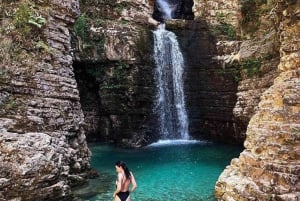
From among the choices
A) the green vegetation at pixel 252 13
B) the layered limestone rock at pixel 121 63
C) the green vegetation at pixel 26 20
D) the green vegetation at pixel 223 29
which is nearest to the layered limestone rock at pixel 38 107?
the green vegetation at pixel 26 20

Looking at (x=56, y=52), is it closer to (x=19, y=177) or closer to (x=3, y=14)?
(x=3, y=14)

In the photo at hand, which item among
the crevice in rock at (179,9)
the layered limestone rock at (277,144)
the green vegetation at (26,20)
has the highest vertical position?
the crevice in rock at (179,9)

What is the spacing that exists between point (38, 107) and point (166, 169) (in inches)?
251

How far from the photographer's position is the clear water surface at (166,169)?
36.8ft

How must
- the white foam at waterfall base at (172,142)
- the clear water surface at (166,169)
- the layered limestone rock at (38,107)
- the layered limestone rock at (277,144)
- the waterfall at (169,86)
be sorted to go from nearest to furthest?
the layered limestone rock at (277,144) < the layered limestone rock at (38,107) < the clear water surface at (166,169) < the white foam at waterfall base at (172,142) < the waterfall at (169,86)

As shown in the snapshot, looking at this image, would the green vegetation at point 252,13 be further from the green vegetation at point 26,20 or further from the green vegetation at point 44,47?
the green vegetation at point 26,20

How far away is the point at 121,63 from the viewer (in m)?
21.8

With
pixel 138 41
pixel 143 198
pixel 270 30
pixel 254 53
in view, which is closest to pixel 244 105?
pixel 254 53

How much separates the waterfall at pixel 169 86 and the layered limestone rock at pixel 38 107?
9.53 meters

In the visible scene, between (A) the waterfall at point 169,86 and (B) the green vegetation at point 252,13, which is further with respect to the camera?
(A) the waterfall at point 169,86

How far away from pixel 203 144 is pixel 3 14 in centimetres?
1400

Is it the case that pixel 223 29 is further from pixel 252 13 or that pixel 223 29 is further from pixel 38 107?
pixel 38 107

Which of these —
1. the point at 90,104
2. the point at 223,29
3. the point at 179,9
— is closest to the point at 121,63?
the point at 90,104

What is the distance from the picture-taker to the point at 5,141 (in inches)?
371
